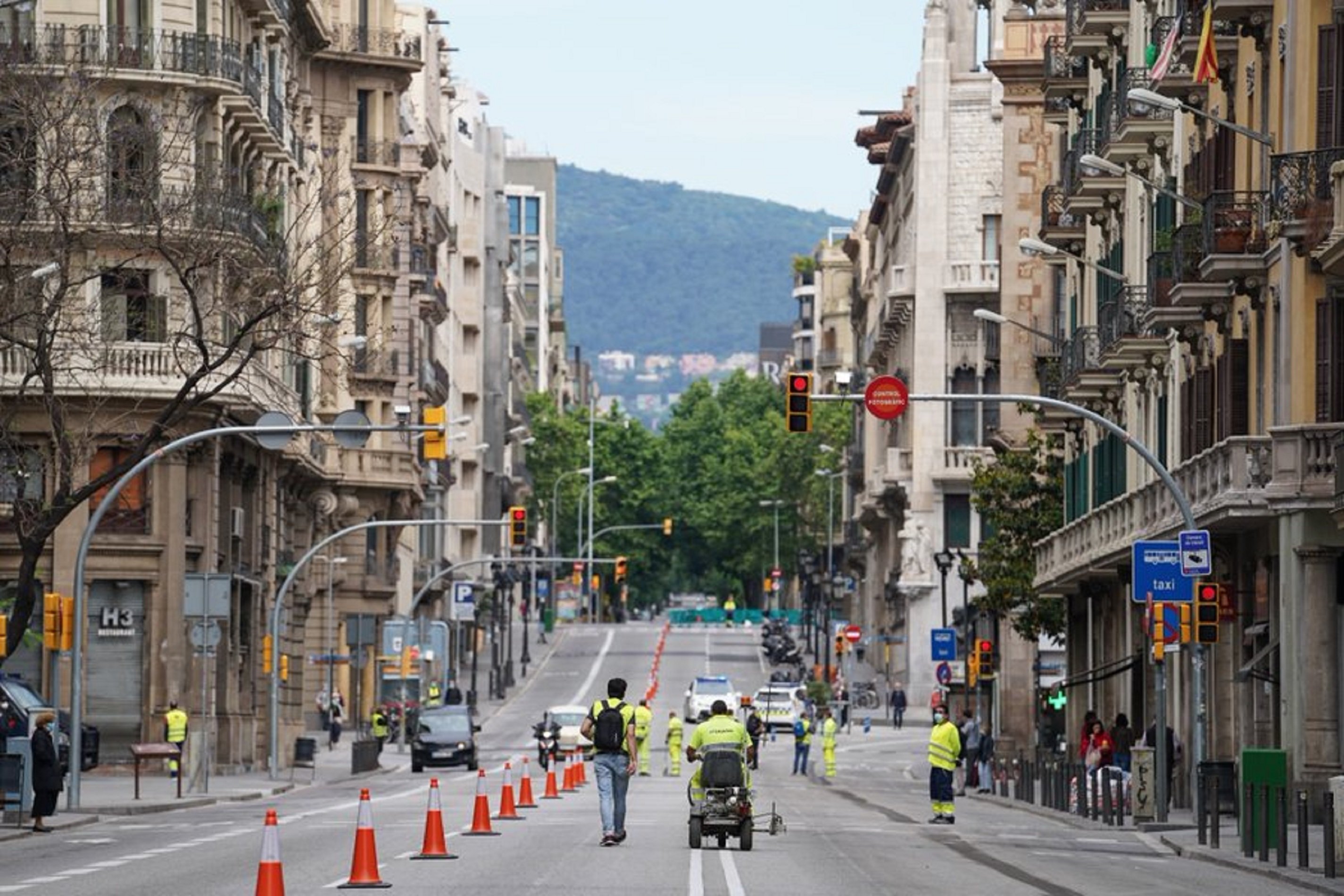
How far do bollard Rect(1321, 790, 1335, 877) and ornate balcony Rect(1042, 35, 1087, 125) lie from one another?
34.4m

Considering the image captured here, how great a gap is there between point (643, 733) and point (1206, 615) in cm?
2293

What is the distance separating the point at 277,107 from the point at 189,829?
34910 mm

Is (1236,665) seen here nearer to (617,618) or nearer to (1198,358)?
(1198,358)

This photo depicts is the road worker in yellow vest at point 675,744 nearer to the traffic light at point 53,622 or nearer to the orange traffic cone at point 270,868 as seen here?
the traffic light at point 53,622

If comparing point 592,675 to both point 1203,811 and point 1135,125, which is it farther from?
point 1203,811

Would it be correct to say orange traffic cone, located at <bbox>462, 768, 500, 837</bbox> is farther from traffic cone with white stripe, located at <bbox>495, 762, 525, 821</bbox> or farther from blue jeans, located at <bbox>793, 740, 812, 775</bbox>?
blue jeans, located at <bbox>793, 740, 812, 775</bbox>

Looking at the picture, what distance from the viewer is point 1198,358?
48969 millimetres

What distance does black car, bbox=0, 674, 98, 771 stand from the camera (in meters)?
51.1

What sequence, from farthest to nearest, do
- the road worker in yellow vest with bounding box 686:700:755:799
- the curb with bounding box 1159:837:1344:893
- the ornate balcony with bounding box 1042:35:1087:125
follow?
1. the ornate balcony with bounding box 1042:35:1087:125
2. the road worker in yellow vest with bounding box 686:700:755:799
3. the curb with bounding box 1159:837:1344:893

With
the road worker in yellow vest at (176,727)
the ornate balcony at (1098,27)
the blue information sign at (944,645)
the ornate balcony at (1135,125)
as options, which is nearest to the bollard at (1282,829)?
the ornate balcony at (1135,125)

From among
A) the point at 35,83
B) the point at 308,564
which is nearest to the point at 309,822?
the point at 35,83

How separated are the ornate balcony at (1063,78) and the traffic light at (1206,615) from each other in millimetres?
21883

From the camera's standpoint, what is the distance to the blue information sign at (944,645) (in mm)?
80125

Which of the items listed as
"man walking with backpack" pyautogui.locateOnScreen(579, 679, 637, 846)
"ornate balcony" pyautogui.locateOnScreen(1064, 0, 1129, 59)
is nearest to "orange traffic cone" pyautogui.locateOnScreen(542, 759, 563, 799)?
"man walking with backpack" pyautogui.locateOnScreen(579, 679, 637, 846)
